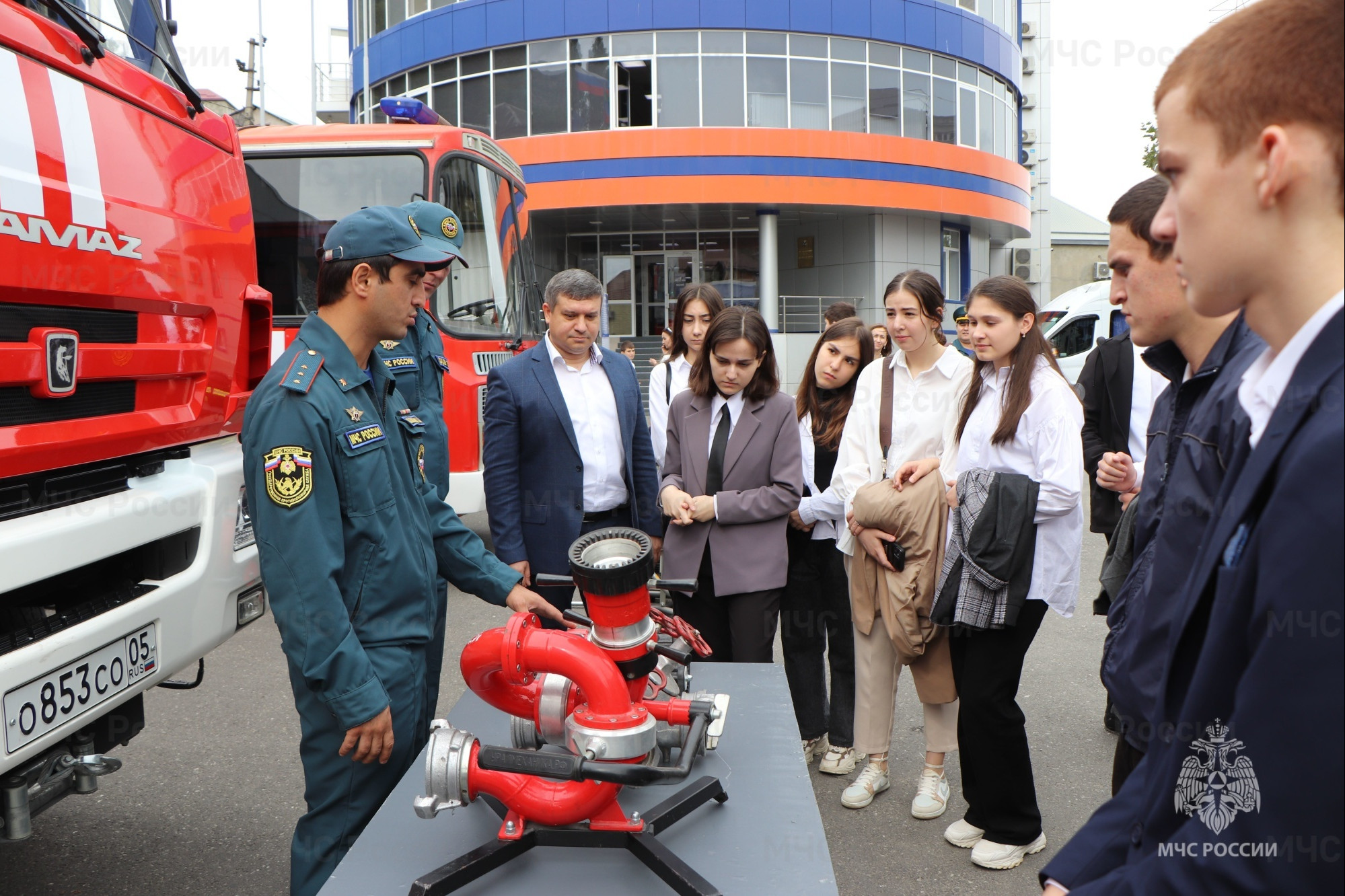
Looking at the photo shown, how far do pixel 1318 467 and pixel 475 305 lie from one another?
6530 millimetres

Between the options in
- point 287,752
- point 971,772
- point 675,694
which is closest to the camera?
point 675,694

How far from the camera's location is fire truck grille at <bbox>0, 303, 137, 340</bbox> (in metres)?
2.11

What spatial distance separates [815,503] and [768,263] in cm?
2032

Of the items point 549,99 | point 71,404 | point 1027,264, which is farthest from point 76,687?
point 1027,264

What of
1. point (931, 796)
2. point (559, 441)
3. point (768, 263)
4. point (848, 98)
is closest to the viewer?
point (931, 796)

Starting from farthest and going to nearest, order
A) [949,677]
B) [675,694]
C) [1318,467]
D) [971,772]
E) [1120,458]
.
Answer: [949,677]
[971,772]
[1120,458]
[675,694]
[1318,467]

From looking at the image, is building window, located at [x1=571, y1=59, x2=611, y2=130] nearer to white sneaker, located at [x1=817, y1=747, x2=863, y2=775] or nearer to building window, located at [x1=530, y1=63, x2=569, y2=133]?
building window, located at [x1=530, y1=63, x2=569, y2=133]

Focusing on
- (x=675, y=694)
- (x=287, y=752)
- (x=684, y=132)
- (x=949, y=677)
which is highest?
(x=684, y=132)

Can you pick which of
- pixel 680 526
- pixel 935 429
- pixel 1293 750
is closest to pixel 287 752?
pixel 680 526

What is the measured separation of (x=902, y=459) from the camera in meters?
3.62

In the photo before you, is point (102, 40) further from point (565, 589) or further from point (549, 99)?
point (549, 99)

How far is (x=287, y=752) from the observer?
404 centimetres

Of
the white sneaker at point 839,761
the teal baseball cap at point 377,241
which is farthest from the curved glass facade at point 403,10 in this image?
the teal baseball cap at point 377,241

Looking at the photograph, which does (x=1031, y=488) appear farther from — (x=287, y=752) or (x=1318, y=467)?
(x=287, y=752)
